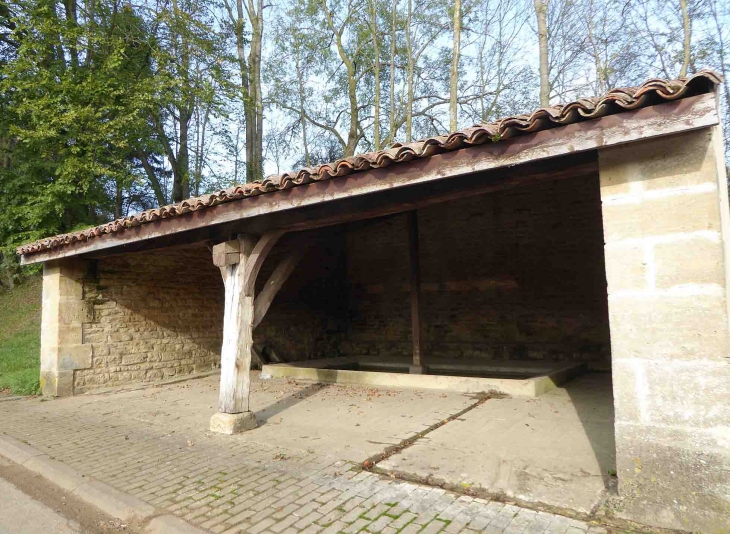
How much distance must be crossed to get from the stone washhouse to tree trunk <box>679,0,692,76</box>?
246 inches

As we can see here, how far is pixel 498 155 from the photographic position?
9.36 ft

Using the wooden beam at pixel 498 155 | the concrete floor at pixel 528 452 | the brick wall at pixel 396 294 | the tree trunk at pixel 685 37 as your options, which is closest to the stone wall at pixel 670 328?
the wooden beam at pixel 498 155

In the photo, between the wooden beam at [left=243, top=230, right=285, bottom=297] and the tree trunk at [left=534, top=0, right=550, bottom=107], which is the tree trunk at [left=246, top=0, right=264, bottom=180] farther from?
the wooden beam at [left=243, top=230, right=285, bottom=297]

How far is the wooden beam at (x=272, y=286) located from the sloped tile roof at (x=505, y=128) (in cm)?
119

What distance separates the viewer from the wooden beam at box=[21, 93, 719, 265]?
233 centimetres

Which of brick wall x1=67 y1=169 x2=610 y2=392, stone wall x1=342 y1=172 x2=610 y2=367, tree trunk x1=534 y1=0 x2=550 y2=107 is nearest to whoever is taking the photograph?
brick wall x1=67 y1=169 x2=610 y2=392

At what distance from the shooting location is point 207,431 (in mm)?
4777

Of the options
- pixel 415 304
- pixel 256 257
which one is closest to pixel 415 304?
pixel 415 304

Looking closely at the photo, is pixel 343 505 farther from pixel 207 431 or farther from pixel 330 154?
pixel 330 154

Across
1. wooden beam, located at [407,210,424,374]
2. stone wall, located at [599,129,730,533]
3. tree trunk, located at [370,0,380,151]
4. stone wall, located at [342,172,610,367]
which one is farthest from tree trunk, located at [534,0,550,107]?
stone wall, located at [599,129,730,533]

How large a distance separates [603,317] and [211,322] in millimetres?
7152

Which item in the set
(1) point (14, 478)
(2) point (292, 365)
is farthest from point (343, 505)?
(2) point (292, 365)

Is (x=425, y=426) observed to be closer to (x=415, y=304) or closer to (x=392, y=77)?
(x=415, y=304)

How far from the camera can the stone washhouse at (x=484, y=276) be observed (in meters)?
2.45
